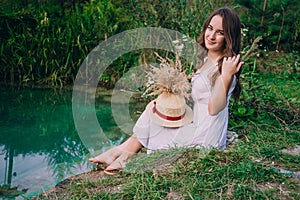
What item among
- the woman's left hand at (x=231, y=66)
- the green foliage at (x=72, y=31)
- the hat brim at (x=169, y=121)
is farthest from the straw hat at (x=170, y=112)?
the green foliage at (x=72, y=31)

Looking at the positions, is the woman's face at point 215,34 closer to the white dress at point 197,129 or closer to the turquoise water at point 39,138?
the white dress at point 197,129

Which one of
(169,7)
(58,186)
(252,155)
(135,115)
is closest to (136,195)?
(58,186)

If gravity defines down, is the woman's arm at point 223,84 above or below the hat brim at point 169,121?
above

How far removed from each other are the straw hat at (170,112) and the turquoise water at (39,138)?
0.78m

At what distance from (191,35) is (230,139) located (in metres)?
1.98

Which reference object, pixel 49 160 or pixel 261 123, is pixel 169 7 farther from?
pixel 49 160

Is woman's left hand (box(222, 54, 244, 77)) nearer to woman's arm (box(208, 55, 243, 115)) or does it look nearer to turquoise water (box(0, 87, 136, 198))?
woman's arm (box(208, 55, 243, 115))

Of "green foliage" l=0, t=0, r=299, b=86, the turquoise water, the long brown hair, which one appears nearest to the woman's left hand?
the long brown hair

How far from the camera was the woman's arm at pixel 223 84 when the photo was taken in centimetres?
250

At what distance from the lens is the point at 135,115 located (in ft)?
15.2

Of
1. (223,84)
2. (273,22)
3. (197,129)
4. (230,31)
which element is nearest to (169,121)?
(197,129)

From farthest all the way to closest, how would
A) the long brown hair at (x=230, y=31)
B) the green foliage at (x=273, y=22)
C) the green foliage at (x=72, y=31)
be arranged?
the green foliage at (x=273, y=22)
the green foliage at (x=72, y=31)
the long brown hair at (x=230, y=31)

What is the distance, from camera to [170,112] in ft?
9.35

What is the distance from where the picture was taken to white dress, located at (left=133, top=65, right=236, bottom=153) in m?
2.75
